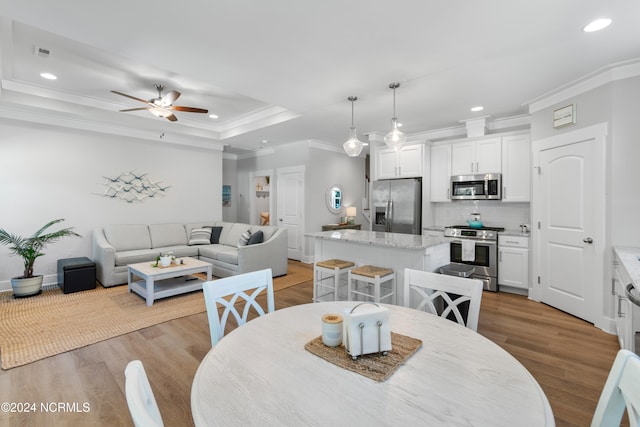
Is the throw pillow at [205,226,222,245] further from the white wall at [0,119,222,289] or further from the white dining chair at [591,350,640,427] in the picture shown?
the white dining chair at [591,350,640,427]

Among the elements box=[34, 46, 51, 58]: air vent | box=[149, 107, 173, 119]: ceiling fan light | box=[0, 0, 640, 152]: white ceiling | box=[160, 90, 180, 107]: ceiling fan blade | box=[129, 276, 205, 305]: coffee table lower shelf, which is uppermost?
box=[34, 46, 51, 58]: air vent

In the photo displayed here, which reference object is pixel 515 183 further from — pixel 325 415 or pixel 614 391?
pixel 325 415

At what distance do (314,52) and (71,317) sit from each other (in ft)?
12.6

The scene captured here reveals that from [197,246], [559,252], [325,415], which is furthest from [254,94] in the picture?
[559,252]

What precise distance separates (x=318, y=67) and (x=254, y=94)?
1060mm

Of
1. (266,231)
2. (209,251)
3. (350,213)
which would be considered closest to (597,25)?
(266,231)

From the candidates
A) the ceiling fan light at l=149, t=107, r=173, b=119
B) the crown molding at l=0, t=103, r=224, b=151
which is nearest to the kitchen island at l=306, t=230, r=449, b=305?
the ceiling fan light at l=149, t=107, r=173, b=119

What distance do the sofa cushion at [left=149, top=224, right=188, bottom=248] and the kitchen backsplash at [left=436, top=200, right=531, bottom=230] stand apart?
486cm

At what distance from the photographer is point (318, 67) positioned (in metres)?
3.01

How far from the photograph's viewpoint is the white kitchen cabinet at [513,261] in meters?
4.12

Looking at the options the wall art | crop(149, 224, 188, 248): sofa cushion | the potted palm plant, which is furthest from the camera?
crop(149, 224, 188, 248): sofa cushion

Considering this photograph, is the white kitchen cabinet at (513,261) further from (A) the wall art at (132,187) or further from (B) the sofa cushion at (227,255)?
(A) the wall art at (132,187)

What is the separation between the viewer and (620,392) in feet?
2.78

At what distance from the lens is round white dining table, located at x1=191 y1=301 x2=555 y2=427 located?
0.80 m
